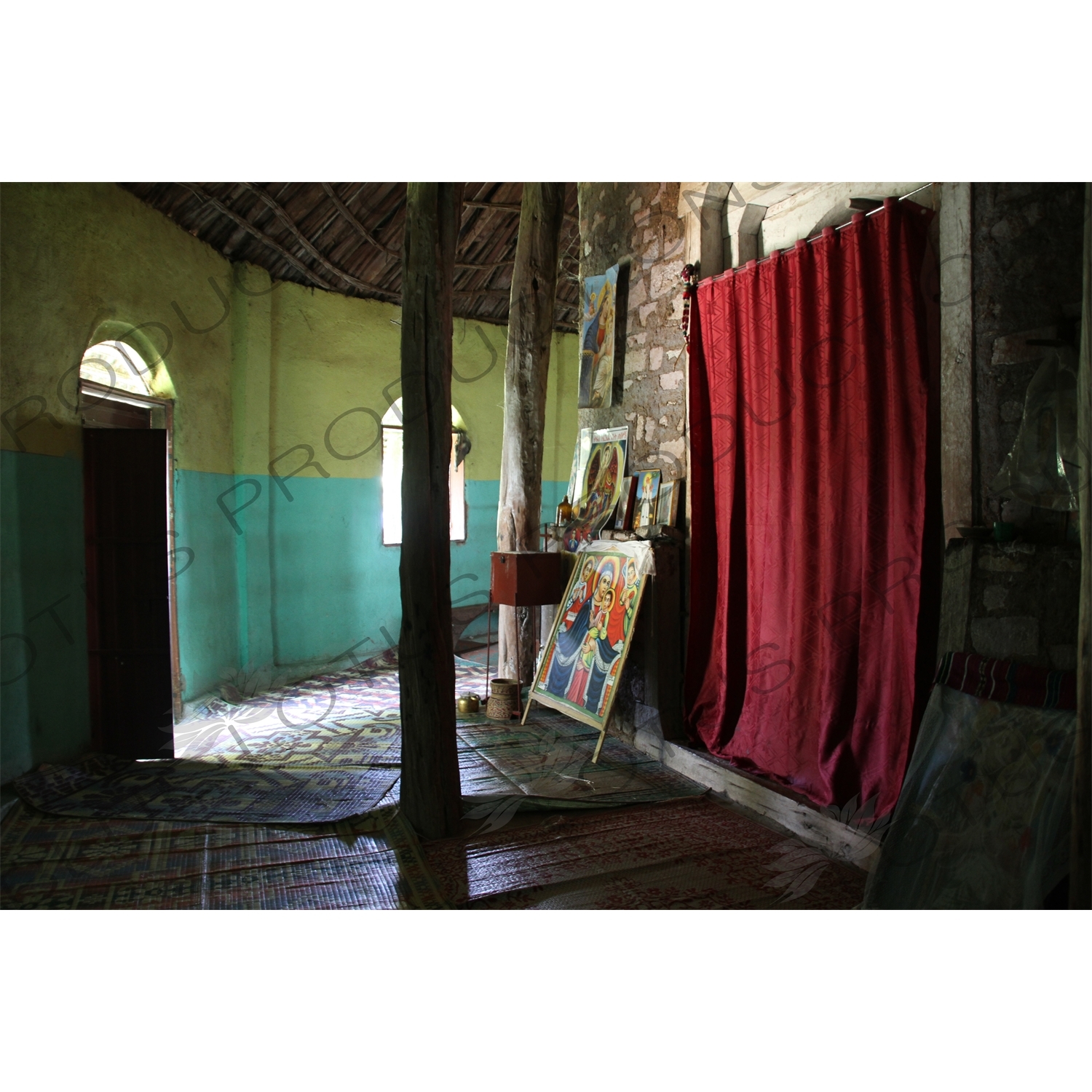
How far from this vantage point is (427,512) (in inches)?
132

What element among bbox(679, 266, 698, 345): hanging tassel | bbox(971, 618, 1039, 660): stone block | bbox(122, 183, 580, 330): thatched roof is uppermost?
bbox(122, 183, 580, 330): thatched roof

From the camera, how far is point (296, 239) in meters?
6.26

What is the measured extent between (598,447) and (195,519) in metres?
3.03

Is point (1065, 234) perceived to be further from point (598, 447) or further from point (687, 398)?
point (598, 447)

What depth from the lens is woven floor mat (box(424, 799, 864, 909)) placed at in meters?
2.77

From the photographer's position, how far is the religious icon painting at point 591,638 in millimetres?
4305

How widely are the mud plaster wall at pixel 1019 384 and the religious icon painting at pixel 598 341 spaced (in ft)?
7.89

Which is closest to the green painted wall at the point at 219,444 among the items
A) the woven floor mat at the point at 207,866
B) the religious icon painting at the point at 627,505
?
the woven floor mat at the point at 207,866

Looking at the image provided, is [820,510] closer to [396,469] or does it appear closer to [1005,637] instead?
[1005,637]

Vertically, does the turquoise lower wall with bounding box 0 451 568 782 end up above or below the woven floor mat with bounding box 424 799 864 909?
above

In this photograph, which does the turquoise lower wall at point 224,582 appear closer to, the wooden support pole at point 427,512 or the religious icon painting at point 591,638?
the wooden support pole at point 427,512

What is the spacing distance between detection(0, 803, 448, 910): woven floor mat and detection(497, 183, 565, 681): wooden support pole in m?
2.60

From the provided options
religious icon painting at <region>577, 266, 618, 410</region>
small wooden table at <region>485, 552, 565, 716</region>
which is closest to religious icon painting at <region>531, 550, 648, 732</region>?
small wooden table at <region>485, 552, 565, 716</region>

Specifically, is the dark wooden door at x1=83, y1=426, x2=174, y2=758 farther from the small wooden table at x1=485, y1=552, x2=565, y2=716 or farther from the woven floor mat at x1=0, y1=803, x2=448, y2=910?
the small wooden table at x1=485, y1=552, x2=565, y2=716
